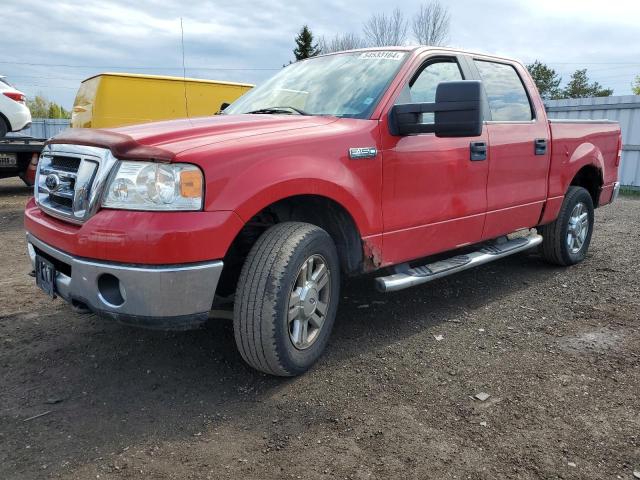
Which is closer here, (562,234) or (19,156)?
(562,234)

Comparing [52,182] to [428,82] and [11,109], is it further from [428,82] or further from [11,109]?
[11,109]

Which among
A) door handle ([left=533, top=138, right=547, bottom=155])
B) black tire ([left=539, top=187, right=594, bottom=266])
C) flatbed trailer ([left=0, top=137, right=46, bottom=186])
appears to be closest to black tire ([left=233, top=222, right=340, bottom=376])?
door handle ([left=533, top=138, right=547, bottom=155])

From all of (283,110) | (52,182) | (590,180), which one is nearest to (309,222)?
(283,110)

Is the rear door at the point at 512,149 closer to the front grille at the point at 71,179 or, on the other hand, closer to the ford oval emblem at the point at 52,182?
the front grille at the point at 71,179

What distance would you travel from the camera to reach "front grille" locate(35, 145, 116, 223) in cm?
251

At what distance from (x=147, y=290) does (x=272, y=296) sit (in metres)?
0.60

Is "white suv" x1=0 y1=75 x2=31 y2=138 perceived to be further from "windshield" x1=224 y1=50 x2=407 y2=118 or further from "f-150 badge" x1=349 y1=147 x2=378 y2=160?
"f-150 badge" x1=349 y1=147 x2=378 y2=160

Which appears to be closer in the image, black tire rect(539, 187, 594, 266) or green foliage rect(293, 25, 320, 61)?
black tire rect(539, 187, 594, 266)

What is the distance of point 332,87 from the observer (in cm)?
357

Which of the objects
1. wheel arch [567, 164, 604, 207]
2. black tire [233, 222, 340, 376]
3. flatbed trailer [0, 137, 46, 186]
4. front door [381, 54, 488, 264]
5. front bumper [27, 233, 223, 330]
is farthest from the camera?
flatbed trailer [0, 137, 46, 186]

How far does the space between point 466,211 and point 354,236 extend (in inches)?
44.0

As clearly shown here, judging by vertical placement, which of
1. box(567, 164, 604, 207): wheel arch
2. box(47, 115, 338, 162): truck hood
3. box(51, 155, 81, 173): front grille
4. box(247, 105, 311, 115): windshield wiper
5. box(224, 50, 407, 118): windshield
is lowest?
box(567, 164, 604, 207): wheel arch

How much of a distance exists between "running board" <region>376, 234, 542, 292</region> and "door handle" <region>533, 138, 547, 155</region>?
0.79 metres

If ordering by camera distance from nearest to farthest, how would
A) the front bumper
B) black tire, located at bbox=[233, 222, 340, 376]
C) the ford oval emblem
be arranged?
the front bumper < black tire, located at bbox=[233, 222, 340, 376] < the ford oval emblem
